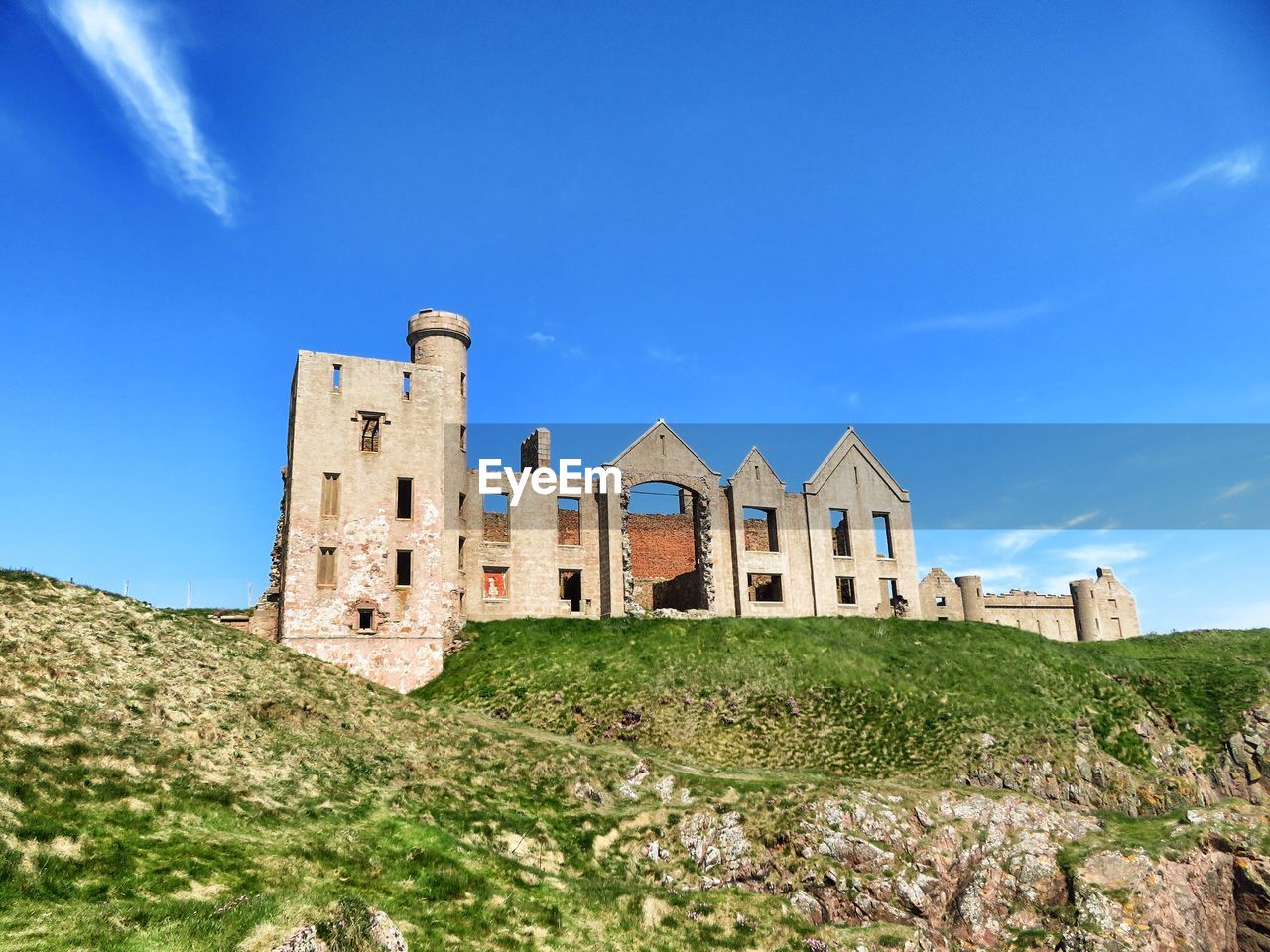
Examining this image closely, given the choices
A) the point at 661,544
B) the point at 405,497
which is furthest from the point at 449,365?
the point at 661,544

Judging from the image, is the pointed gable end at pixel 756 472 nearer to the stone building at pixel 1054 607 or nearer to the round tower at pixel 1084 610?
the stone building at pixel 1054 607

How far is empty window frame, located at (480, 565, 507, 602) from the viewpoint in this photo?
45.5 m

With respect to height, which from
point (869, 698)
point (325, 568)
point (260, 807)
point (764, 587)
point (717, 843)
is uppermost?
point (764, 587)

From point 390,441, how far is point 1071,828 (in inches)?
1259

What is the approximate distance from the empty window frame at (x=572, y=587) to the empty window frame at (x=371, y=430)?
41.2 feet

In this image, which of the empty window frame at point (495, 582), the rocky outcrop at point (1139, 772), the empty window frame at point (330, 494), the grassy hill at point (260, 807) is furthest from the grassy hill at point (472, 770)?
the empty window frame at point (330, 494)

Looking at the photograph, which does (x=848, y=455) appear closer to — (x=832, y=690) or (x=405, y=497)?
(x=832, y=690)

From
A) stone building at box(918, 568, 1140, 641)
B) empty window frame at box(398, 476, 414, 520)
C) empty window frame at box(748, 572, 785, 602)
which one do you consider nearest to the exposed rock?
empty window frame at box(398, 476, 414, 520)

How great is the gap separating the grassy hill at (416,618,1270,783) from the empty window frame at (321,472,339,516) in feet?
29.0

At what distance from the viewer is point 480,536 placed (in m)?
45.6

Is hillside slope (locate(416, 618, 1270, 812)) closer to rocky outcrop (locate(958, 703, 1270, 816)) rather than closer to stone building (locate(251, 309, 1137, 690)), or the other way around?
rocky outcrop (locate(958, 703, 1270, 816))

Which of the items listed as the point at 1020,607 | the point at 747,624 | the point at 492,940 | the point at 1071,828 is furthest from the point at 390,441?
the point at 1020,607

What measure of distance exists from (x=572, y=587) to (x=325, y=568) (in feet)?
48.7

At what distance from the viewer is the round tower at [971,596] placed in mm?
59781
